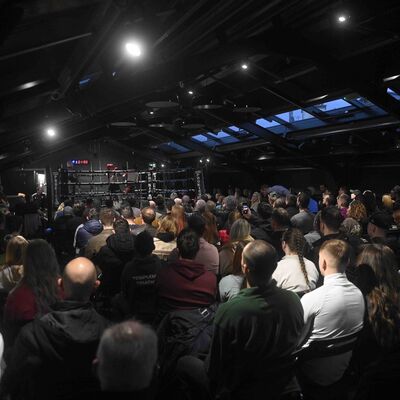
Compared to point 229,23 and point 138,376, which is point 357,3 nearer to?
point 229,23

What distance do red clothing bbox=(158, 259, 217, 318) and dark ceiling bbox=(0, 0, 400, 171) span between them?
2056mm

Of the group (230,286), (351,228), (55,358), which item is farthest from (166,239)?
(55,358)

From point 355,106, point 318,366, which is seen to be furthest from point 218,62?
point 355,106

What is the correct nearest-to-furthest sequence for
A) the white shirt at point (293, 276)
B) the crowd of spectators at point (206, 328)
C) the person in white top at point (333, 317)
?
1. the crowd of spectators at point (206, 328)
2. the person in white top at point (333, 317)
3. the white shirt at point (293, 276)

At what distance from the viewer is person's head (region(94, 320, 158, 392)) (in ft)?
A: 4.13

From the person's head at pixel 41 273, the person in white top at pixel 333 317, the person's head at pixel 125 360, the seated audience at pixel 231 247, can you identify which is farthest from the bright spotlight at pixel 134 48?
the person's head at pixel 125 360

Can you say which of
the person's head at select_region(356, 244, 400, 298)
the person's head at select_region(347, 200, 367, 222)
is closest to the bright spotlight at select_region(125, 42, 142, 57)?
the person's head at select_region(356, 244, 400, 298)

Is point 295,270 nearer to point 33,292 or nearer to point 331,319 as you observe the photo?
point 331,319

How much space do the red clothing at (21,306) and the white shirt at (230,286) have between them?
4.30 feet

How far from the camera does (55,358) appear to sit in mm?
1853

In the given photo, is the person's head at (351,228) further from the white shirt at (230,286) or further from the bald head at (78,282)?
the bald head at (78,282)

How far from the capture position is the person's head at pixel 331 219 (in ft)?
12.3

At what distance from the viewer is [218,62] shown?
5.14 meters

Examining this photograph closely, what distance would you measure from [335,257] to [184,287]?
1.03 m
